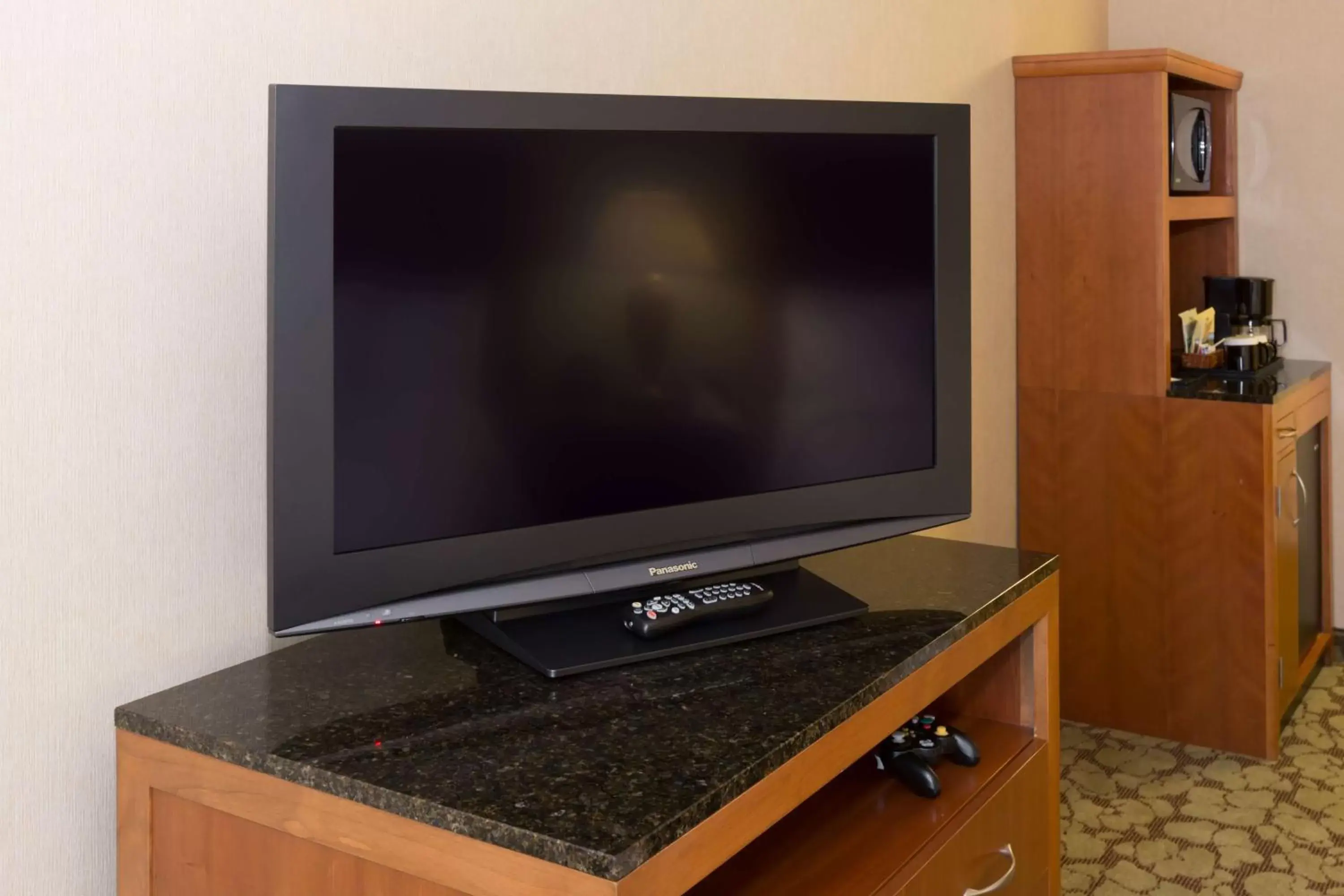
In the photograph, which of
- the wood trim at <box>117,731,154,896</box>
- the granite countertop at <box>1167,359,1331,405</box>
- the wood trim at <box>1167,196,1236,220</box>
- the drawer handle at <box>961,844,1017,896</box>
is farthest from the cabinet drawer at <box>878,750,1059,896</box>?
the wood trim at <box>1167,196,1236,220</box>

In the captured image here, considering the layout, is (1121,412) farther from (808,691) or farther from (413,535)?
(413,535)

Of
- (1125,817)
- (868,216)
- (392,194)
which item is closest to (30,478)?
(392,194)

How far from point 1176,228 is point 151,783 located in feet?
10.6

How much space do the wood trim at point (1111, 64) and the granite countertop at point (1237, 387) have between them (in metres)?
0.72

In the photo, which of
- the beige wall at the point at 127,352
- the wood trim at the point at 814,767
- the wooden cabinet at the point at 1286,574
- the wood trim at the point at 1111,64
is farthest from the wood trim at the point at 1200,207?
the beige wall at the point at 127,352

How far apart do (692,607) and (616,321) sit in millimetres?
350

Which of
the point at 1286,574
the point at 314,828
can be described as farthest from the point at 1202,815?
the point at 314,828

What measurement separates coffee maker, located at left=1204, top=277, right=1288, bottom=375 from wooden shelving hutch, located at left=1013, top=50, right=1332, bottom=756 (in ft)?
0.50

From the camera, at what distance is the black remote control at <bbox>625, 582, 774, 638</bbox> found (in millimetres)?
1509

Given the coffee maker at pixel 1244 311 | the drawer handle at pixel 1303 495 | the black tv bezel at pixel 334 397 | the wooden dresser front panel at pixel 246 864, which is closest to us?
the wooden dresser front panel at pixel 246 864

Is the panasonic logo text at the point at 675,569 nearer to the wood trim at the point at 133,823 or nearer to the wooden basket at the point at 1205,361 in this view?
the wood trim at the point at 133,823

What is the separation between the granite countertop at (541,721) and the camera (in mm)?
1093

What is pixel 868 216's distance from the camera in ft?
5.77

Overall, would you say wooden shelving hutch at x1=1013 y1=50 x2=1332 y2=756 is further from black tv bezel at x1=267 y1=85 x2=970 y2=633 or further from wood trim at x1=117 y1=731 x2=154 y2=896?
wood trim at x1=117 y1=731 x2=154 y2=896
